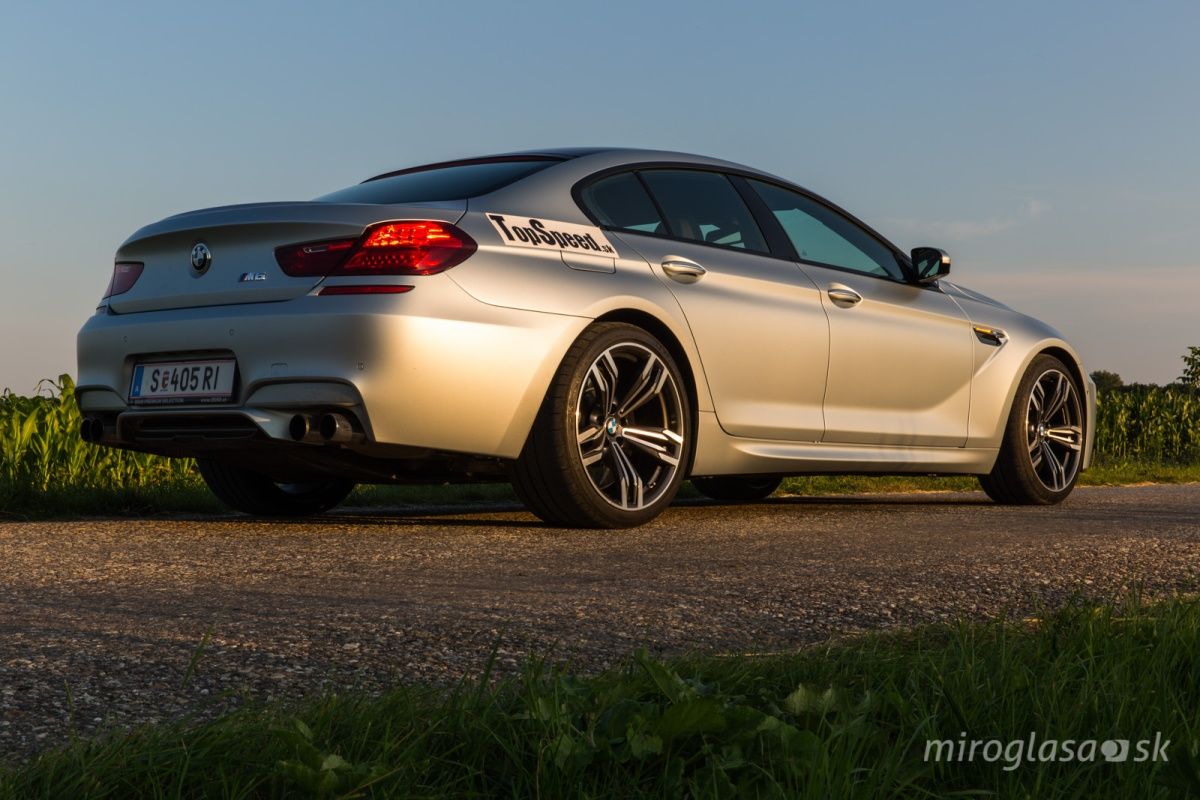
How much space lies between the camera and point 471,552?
4.68 metres

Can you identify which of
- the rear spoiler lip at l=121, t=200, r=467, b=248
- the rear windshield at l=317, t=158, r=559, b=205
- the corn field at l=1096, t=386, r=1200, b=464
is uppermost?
the rear windshield at l=317, t=158, r=559, b=205

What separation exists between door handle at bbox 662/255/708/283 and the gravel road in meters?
1.04

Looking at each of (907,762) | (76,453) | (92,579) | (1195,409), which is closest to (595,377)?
(92,579)

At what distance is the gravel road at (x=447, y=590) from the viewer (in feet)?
8.18

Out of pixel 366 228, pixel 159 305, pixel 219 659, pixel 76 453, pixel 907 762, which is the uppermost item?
pixel 366 228

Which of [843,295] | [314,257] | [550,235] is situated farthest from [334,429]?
[843,295]

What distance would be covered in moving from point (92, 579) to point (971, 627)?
2.45 meters

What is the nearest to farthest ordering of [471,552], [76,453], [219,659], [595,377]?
[219,659] → [471,552] → [595,377] → [76,453]

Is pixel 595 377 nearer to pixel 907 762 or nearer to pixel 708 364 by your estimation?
pixel 708 364

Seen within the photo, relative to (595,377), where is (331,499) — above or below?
below

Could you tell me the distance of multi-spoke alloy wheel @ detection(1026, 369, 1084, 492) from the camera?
24.8ft

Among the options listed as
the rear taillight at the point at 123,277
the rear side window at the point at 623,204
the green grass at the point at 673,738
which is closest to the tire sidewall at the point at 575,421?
the rear side window at the point at 623,204

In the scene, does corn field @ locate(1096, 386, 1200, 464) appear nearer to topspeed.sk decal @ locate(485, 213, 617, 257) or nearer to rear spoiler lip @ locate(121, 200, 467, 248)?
topspeed.sk decal @ locate(485, 213, 617, 257)

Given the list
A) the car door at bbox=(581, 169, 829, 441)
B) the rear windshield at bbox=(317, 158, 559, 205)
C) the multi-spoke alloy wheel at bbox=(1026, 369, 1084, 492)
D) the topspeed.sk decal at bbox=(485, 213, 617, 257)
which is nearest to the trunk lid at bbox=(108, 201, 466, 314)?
the topspeed.sk decal at bbox=(485, 213, 617, 257)
